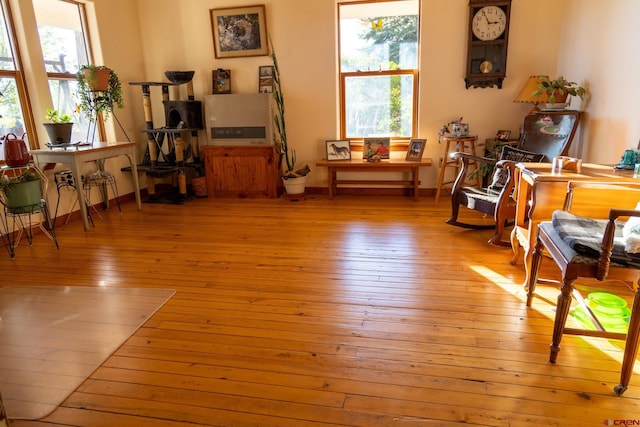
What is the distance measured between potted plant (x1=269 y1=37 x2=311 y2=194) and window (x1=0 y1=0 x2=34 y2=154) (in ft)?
8.54

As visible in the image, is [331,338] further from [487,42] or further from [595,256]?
[487,42]

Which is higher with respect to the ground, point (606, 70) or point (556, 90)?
point (606, 70)

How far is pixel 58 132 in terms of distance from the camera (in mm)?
3947

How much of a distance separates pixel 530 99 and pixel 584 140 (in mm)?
679

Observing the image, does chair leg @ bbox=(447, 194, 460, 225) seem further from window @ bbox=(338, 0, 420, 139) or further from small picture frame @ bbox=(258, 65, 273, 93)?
small picture frame @ bbox=(258, 65, 273, 93)

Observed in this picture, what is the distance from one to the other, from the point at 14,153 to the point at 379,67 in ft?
12.7

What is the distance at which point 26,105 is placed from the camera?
406cm

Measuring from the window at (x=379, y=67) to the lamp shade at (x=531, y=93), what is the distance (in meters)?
1.19

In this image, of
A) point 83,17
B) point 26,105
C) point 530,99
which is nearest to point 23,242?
point 26,105

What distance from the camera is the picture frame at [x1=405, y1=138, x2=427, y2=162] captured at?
4.88 m

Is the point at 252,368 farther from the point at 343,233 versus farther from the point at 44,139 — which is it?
the point at 44,139

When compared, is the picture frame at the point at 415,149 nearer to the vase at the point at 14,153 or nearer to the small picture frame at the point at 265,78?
the small picture frame at the point at 265,78

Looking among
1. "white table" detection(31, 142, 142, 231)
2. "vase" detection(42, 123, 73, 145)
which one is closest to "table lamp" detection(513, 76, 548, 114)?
"white table" detection(31, 142, 142, 231)

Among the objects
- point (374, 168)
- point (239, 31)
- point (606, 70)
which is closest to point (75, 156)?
point (239, 31)
